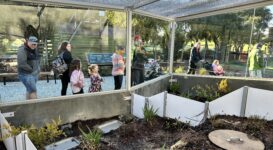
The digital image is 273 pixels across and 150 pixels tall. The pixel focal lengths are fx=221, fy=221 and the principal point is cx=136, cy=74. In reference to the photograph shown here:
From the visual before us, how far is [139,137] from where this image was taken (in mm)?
3736

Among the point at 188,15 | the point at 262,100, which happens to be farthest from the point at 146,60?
the point at 262,100

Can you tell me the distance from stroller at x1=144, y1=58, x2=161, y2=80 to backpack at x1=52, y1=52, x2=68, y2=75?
2308mm

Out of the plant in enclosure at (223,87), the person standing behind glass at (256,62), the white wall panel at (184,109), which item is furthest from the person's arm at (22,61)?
the person standing behind glass at (256,62)

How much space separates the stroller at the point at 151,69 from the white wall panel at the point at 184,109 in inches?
69.8

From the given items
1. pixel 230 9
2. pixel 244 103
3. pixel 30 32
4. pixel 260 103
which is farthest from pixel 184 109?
pixel 30 32

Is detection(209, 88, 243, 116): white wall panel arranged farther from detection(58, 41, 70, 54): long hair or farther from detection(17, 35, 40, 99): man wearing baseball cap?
detection(17, 35, 40, 99): man wearing baseball cap

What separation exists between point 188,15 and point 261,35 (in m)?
1.98

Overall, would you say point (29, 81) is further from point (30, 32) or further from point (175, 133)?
point (175, 133)

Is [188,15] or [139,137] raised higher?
[188,15]

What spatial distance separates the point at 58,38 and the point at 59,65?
1.76 feet

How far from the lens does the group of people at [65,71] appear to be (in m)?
3.96

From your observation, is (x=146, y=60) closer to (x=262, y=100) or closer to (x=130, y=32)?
(x=130, y=32)

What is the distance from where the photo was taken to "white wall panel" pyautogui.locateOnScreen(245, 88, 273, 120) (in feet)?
13.3

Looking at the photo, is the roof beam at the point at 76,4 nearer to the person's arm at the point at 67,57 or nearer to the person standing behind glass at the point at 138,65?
the person's arm at the point at 67,57
